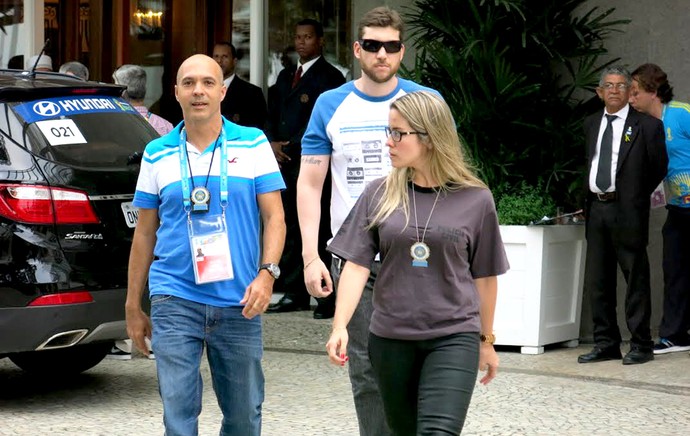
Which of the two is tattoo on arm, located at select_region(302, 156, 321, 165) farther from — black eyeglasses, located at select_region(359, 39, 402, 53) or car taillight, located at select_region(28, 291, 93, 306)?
car taillight, located at select_region(28, 291, 93, 306)

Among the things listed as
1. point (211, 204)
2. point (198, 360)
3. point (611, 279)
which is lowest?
point (611, 279)

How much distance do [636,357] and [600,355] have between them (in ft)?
0.78

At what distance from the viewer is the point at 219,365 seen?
16.6 ft

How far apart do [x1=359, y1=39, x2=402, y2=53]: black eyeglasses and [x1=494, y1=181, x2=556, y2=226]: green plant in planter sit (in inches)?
149

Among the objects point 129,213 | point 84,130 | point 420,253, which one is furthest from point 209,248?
point 84,130

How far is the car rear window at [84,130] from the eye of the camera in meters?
7.18

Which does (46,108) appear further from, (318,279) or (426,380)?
(426,380)

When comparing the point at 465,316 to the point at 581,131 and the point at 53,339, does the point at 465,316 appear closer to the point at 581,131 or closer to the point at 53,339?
the point at 53,339

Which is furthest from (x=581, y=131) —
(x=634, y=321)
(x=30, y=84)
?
(x=30, y=84)

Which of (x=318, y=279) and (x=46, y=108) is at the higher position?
(x=46, y=108)

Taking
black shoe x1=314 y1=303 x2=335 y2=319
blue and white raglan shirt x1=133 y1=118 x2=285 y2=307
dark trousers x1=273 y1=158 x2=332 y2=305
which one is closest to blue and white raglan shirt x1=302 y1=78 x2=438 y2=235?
blue and white raglan shirt x1=133 y1=118 x2=285 y2=307

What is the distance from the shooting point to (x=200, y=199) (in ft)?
16.3

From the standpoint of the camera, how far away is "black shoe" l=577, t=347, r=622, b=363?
901cm

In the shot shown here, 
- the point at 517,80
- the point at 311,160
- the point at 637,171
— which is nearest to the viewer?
the point at 311,160
